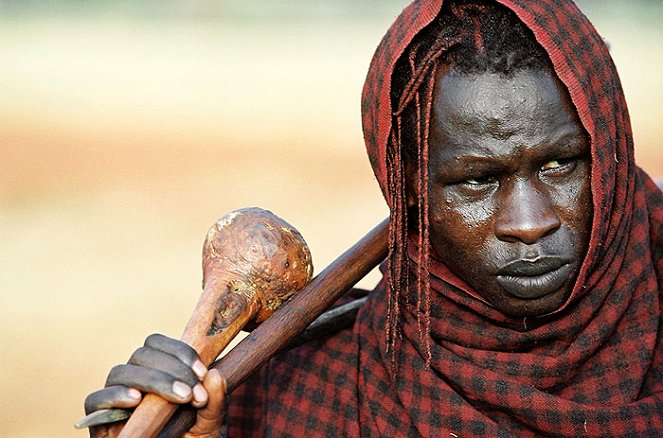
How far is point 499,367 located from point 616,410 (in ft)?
0.90

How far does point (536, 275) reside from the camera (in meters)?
2.48

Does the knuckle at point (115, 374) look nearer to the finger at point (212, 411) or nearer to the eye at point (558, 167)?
the finger at point (212, 411)

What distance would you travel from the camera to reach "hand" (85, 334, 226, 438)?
2.38 meters

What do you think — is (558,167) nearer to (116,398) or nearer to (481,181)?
(481,181)

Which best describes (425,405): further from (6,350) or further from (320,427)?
(6,350)

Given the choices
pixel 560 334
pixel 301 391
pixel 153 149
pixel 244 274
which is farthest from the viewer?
pixel 153 149

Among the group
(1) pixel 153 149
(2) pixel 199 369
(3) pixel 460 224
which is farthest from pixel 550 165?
(1) pixel 153 149

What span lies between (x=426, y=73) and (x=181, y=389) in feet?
2.85

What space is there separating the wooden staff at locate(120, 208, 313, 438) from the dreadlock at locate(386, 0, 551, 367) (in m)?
0.24

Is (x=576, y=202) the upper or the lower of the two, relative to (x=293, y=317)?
upper

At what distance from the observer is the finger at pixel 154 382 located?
237 centimetres

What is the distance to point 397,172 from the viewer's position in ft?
8.63

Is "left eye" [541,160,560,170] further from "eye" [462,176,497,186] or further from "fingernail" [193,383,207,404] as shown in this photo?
"fingernail" [193,383,207,404]

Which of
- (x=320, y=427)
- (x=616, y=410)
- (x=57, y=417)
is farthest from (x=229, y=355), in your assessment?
(x=57, y=417)
